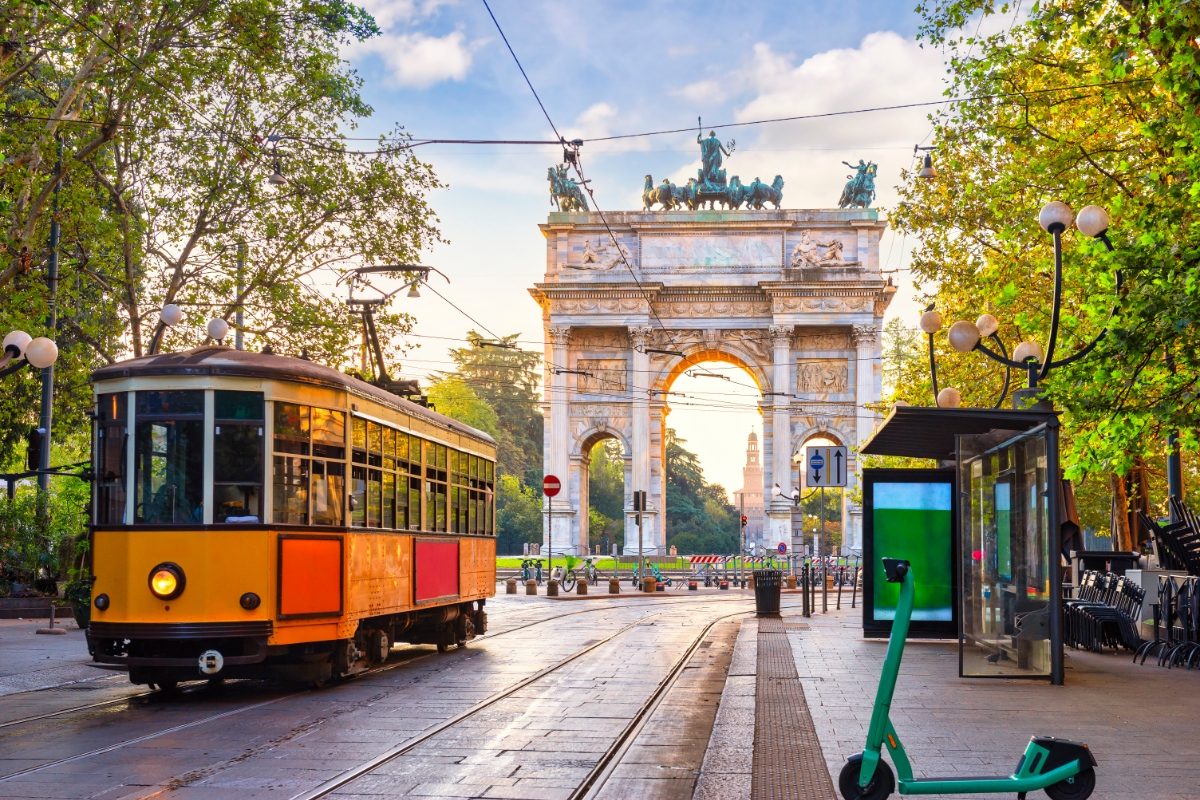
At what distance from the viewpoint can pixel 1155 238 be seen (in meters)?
13.3

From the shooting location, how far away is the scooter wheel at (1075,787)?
633 cm

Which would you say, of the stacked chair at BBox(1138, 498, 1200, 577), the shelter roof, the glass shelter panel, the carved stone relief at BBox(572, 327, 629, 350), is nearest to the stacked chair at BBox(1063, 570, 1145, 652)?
the stacked chair at BBox(1138, 498, 1200, 577)

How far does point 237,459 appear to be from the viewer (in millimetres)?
12102

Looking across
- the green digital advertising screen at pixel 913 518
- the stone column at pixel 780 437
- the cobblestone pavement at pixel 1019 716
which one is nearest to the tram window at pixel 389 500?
the cobblestone pavement at pixel 1019 716

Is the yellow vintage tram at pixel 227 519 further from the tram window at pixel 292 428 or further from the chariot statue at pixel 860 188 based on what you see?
the chariot statue at pixel 860 188

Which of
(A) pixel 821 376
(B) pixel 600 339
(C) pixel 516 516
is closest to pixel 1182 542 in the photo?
(A) pixel 821 376

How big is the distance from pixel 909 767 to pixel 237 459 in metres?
7.27

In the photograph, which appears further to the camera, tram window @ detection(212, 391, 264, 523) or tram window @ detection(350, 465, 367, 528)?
tram window @ detection(350, 465, 367, 528)

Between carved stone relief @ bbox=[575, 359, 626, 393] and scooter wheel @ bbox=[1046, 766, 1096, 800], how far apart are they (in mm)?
57015

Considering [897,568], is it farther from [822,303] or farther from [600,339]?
[600,339]

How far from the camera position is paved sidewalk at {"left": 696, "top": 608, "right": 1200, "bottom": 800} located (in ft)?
26.5

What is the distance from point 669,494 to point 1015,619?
293 ft

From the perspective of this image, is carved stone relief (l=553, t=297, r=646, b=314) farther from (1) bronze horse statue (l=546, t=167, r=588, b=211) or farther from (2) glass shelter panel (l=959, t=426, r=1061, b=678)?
(2) glass shelter panel (l=959, t=426, r=1061, b=678)

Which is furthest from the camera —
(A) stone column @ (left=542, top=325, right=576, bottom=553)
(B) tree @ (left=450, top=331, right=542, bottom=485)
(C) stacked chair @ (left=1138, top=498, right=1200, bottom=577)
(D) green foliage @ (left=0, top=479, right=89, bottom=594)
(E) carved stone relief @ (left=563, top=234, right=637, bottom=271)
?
(B) tree @ (left=450, top=331, right=542, bottom=485)
